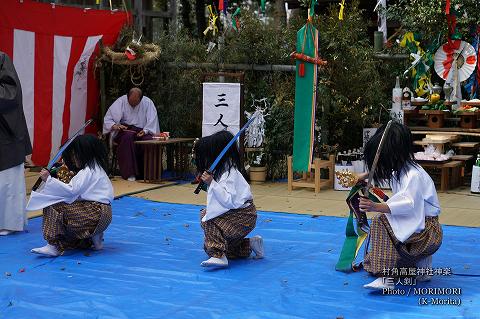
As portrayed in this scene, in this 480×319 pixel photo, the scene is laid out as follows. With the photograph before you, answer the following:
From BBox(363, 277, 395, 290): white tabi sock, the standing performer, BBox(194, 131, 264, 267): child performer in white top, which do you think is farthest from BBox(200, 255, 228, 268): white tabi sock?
the standing performer

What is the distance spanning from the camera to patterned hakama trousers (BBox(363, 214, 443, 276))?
3969 mm

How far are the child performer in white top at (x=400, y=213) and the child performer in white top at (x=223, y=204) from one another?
878 millimetres

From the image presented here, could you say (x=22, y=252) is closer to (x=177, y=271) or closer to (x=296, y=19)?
(x=177, y=271)

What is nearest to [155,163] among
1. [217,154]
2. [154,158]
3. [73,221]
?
[154,158]

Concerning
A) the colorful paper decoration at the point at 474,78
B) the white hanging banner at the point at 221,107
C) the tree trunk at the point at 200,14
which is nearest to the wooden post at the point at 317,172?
the white hanging banner at the point at 221,107

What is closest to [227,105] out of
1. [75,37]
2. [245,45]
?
[245,45]

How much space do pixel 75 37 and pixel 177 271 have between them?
4.69 meters

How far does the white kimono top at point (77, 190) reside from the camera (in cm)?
479

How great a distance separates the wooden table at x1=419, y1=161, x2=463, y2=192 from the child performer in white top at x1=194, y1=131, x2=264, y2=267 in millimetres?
3313

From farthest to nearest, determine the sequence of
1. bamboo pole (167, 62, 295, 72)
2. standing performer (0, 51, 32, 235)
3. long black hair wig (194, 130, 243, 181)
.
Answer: bamboo pole (167, 62, 295, 72) < standing performer (0, 51, 32, 235) < long black hair wig (194, 130, 243, 181)

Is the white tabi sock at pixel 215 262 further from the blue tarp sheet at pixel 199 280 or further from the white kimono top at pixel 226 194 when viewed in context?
the white kimono top at pixel 226 194

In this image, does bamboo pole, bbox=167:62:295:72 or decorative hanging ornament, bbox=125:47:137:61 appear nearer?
bamboo pole, bbox=167:62:295:72

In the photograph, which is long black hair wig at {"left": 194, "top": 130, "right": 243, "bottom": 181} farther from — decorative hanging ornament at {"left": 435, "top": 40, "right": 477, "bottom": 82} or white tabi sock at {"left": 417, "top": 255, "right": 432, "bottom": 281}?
decorative hanging ornament at {"left": 435, "top": 40, "right": 477, "bottom": 82}

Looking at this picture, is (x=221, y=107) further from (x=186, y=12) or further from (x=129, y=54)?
(x=186, y=12)
